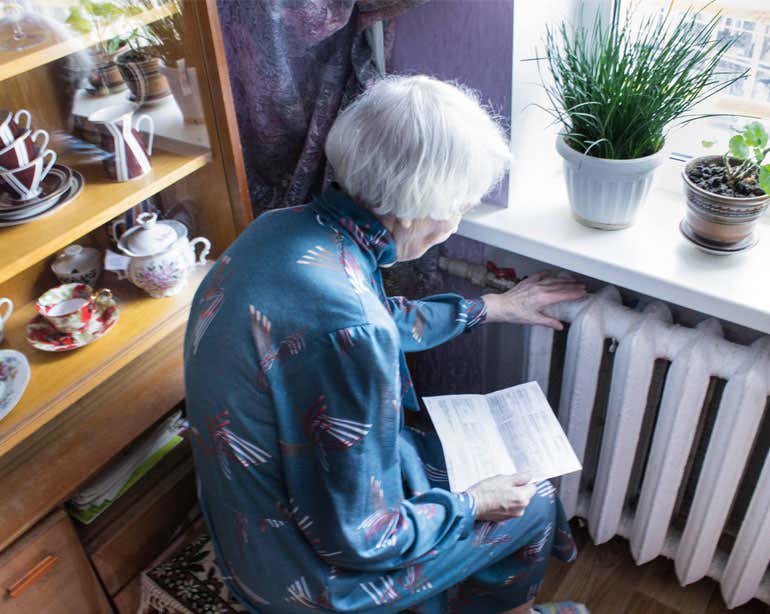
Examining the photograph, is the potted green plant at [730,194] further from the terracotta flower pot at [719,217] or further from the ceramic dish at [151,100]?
the ceramic dish at [151,100]

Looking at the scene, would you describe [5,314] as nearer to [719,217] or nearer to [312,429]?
[312,429]

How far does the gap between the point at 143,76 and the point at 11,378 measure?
1.84 ft

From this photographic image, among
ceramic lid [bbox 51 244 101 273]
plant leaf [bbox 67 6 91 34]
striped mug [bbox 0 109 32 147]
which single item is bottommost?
ceramic lid [bbox 51 244 101 273]

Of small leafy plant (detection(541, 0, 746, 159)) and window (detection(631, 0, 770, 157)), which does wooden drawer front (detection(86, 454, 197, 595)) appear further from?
window (detection(631, 0, 770, 157))

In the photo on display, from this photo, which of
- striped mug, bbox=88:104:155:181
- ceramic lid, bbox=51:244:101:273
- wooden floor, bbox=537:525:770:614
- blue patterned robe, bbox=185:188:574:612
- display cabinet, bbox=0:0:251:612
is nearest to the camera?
blue patterned robe, bbox=185:188:574:612

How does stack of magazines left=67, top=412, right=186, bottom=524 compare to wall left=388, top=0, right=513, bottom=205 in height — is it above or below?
below

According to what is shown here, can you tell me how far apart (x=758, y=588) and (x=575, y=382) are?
555 millimetres

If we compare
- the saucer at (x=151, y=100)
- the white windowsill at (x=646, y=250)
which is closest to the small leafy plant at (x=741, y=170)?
the white windowsill at (x=646, y=250)

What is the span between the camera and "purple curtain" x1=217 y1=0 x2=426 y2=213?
1.35 meters

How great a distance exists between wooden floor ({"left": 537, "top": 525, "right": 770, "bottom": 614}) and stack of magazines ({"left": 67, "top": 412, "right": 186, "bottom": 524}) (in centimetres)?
87

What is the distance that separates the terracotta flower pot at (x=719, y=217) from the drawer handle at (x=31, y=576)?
3.89 ft

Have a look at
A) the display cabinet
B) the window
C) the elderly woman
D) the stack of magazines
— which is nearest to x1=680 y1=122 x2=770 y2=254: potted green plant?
the window

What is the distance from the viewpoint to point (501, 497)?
1.28 m

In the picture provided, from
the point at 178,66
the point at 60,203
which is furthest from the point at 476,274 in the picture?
the point at 60,203
